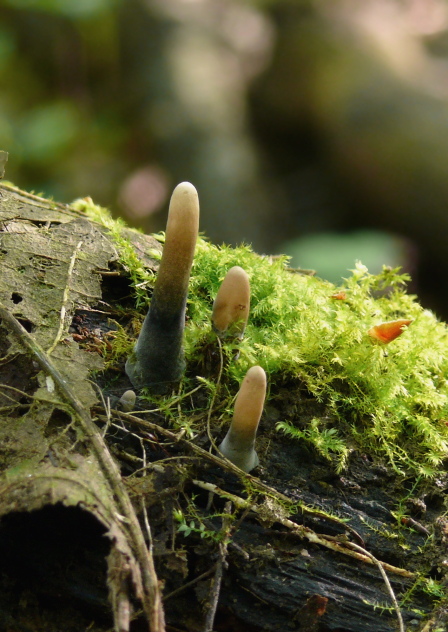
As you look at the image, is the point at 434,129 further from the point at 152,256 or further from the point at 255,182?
the point at 152,256

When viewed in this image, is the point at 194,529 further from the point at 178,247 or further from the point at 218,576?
the point at 178,247

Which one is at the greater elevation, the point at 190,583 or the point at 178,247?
the point at 178,247

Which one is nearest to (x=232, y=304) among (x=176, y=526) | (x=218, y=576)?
(x=176, y=526)

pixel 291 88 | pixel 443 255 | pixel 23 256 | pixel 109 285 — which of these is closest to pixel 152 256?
pixel 109 285

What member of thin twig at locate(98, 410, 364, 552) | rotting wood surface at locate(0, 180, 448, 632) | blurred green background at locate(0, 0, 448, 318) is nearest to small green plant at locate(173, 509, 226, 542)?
rotting wood surface at locate(0, 180, 448, 632)

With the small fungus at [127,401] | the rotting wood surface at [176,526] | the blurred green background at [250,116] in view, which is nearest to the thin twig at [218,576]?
the rotting wood surface at [176,526]

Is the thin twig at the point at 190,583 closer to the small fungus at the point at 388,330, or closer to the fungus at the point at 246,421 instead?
the fungus at the point at 246,421

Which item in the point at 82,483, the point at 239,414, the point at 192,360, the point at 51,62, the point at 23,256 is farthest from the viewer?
the point at 51,62
